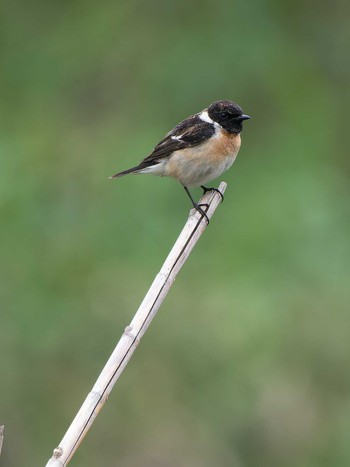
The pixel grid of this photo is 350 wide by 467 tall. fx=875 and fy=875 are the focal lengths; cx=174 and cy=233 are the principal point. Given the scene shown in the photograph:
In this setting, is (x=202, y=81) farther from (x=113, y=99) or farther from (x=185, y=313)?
(x=185, y=313)

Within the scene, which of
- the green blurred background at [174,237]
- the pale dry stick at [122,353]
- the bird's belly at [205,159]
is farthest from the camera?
the green blurred background at [174,237]

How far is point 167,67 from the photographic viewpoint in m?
11.2

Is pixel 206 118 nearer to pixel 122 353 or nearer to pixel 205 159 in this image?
pixel 205 159

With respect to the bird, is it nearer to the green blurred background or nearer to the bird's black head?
the bird's black head

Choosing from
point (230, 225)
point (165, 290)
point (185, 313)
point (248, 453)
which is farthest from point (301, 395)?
point (165, 290)

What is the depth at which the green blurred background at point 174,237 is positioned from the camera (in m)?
7.27

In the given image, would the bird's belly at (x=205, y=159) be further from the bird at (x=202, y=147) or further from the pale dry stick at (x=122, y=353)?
the pale dry stick at (x=122, y=353)

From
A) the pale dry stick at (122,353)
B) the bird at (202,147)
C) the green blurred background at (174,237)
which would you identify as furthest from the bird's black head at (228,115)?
the green blurred background at (174,237)

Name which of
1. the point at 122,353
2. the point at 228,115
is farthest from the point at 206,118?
the point at 122,353

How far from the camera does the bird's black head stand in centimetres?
604

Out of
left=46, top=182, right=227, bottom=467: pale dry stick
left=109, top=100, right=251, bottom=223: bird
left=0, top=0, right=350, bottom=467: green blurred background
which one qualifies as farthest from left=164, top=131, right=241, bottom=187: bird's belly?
left=0, top=0, right=350, bottom=467: green blurred background

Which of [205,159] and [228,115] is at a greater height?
[228,115]

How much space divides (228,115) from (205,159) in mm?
347

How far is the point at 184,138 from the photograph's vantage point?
6188 millimetres
